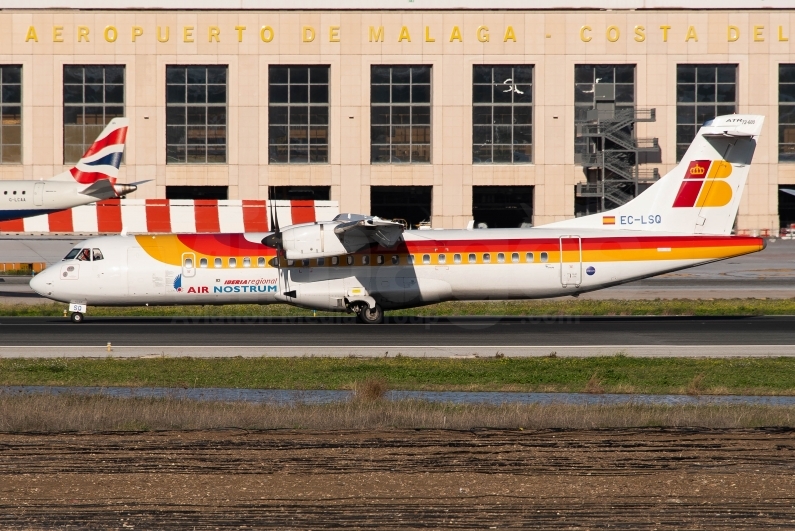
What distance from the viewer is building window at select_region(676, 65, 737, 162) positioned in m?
66.1

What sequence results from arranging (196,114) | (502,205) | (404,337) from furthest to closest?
1. (502,205)
2. (196,114)
3. (404,337)

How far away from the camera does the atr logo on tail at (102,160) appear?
158ft

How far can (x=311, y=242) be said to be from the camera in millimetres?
30125

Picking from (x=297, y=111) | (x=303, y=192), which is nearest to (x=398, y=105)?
(x=297, y=111)

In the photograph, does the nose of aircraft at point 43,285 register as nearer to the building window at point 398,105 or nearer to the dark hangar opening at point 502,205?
the building window at point 398,105

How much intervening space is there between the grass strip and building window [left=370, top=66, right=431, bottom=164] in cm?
4955

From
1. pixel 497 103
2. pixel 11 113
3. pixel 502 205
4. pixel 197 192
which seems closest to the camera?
pixel 11 113

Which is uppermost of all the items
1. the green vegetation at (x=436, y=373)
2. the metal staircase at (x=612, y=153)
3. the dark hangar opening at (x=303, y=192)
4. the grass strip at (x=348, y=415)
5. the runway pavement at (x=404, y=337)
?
the metal staircase at (x=612, y=153)

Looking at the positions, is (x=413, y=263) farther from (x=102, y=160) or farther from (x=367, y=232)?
(x=102, y=160)

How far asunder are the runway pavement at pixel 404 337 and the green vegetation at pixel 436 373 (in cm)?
123

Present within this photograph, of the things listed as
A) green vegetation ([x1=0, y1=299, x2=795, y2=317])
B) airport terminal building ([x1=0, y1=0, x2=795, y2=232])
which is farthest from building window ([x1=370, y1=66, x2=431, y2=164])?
green vegetation ([x1=0, y1=299, x2=795, y2=317])

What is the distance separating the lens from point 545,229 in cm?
3212

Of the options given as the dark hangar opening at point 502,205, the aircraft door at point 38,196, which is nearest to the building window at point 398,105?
the dark hangar opening at point 502,205

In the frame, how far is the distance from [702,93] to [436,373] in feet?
167
